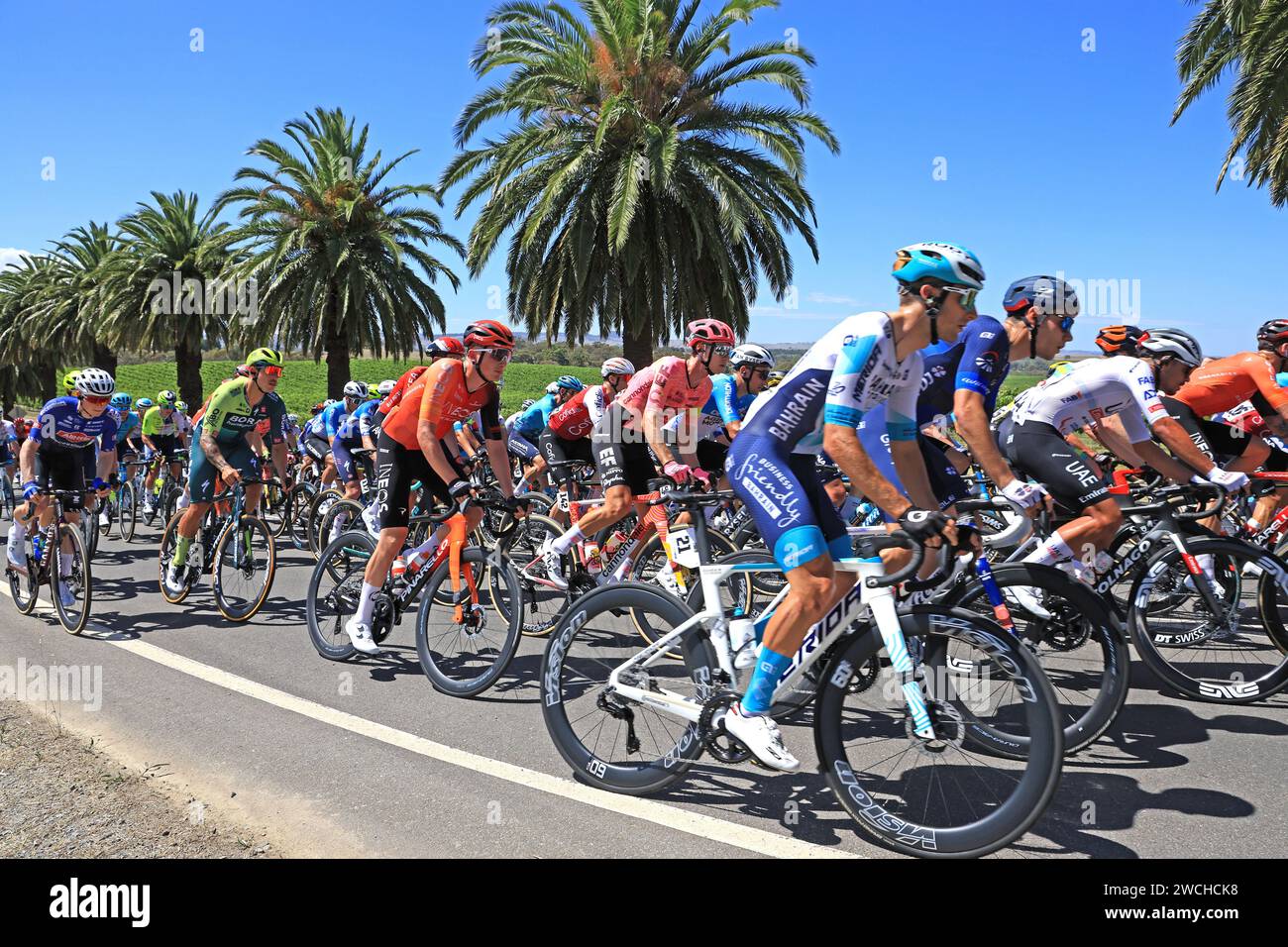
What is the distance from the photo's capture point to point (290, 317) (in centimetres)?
2297

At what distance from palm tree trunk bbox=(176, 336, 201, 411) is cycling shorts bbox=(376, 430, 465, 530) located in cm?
2502

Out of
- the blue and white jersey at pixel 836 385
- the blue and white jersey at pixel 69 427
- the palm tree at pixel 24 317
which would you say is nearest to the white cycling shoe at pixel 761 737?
the blue and white jersey at pixel 836 385

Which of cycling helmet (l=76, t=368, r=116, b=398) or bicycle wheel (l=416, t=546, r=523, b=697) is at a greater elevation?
cycling helmet (l=76, t=368, r=116, b=398)

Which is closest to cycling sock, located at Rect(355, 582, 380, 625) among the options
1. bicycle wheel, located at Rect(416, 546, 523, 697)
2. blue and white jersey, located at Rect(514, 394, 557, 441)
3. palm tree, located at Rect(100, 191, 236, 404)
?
bicycle wheel, located at Rect(416, 546, 523, 697)

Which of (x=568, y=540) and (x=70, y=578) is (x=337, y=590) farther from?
(x=70, y=578)

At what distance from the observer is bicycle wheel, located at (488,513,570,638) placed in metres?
6.71

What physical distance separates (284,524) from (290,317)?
12.8m

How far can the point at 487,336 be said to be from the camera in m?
5.88

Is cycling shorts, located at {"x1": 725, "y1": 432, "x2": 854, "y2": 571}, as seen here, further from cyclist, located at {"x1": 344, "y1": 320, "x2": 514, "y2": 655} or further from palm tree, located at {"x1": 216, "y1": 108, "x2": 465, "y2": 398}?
palm tree, located at {"x1": 216, "y1": 108, "x2": 465, "y2": 398}

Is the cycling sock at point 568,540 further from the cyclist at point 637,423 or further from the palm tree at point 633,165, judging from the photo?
the palm tree at point 633,165

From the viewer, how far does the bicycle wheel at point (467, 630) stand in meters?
5.20

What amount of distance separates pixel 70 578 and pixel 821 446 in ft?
22.3
